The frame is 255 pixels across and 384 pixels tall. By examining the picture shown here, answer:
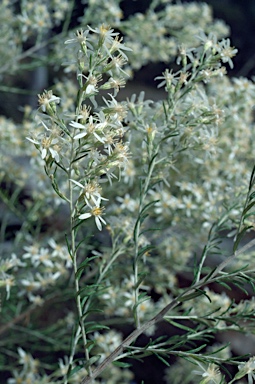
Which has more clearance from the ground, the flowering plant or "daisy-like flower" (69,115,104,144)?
"daisy-like flower" (69,115,104,144)

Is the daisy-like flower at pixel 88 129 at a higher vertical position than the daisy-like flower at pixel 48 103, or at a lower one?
higher

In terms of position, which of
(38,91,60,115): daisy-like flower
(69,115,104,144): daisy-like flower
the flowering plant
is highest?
(69,115,104,144): daisy-like flower

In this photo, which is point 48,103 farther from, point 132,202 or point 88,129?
point 132,202

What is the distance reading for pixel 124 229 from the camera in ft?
2.33

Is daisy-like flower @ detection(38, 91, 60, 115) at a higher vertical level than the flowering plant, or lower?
higher

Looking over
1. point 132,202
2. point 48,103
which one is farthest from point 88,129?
point 132,202

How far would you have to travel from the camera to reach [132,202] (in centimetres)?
88

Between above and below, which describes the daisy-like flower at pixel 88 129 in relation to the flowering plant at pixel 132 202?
above

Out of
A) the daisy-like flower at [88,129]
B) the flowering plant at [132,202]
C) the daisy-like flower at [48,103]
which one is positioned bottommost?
the flowering plant at [132,202]

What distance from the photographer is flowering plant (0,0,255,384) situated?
51cm

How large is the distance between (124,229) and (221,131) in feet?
1.24

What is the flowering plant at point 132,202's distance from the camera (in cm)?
51

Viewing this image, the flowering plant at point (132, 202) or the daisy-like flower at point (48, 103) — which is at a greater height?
the daisy-like flower at point (48, 103)

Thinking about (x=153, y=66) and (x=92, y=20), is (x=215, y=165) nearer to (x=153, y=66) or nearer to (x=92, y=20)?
(x=92, y=20)
